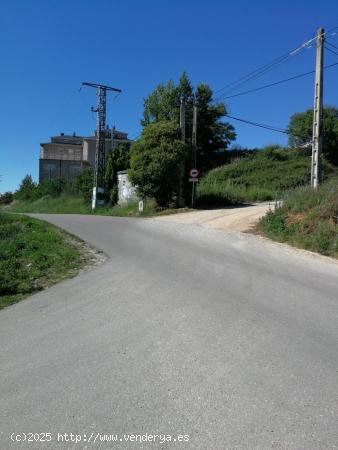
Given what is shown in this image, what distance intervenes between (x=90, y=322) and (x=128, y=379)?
6.55ft

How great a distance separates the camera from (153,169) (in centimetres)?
2664

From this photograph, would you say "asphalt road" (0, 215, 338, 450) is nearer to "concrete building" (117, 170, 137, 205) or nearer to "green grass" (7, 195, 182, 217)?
"green grass" (7, 195, 182, 217)

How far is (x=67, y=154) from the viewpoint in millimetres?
92688

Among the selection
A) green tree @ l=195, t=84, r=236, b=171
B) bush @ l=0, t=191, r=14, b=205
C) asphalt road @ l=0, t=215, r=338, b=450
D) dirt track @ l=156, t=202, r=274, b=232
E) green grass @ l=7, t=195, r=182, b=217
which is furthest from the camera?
bush @ l=0, t=191, r=14, b=205

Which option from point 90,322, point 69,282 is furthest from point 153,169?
point 90,322

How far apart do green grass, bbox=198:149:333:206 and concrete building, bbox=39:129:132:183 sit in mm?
38190

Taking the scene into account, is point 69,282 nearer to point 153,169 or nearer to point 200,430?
point 200,430

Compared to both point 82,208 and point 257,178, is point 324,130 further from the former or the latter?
point 82,208

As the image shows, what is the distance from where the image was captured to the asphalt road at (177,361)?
3.30 meters

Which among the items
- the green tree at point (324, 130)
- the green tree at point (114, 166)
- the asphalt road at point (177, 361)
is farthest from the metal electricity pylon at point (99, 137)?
the asphalt road at point (177, 361)

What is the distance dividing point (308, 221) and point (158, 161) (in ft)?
44.6

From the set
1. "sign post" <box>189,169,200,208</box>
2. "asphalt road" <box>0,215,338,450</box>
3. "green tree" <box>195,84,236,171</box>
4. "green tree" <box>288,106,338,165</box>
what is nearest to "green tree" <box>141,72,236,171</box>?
"green tree" <box>195,84,236,171</box>

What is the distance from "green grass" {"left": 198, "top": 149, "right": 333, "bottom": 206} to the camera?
31025mm

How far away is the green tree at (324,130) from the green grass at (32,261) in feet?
117
